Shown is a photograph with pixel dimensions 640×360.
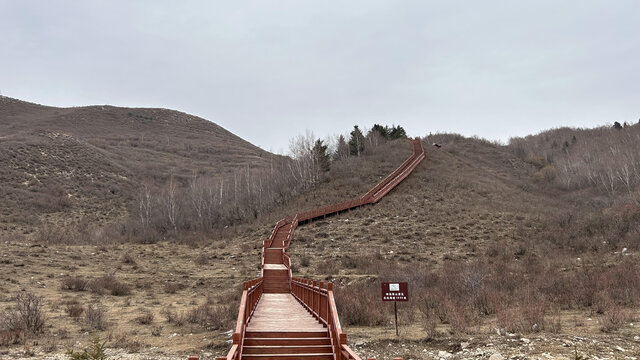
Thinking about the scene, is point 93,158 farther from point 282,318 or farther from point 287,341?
point 287,341

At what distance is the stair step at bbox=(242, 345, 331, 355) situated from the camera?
33.3 feet

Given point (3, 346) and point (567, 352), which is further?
point (3, 346)

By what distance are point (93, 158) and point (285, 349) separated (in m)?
81.9

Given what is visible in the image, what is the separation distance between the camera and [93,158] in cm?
8150

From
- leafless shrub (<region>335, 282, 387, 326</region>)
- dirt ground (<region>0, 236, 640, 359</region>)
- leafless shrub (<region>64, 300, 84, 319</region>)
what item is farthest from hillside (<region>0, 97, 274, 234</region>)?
leafless shrub (<region>335, 282, 387, 326</region>)

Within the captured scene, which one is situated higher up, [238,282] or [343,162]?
[343,162]

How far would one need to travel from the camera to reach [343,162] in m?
63.2

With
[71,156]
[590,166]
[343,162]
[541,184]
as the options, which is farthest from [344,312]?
[71,156]

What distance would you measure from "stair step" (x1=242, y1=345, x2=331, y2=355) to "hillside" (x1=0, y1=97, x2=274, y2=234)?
47113mm

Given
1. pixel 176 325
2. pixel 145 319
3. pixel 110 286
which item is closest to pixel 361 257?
pixel 176 325

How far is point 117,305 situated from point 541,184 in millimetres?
63579

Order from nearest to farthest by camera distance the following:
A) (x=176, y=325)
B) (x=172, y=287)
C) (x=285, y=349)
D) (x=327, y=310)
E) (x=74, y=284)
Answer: (x=285, y=349) < (x=327, y=310) < (x=176, y=325) < (x=74, y=284) < (x=172, y=287)

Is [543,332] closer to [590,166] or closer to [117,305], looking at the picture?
[117,305]

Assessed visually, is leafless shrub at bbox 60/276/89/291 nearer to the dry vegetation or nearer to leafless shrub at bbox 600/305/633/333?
the dry vegetation
